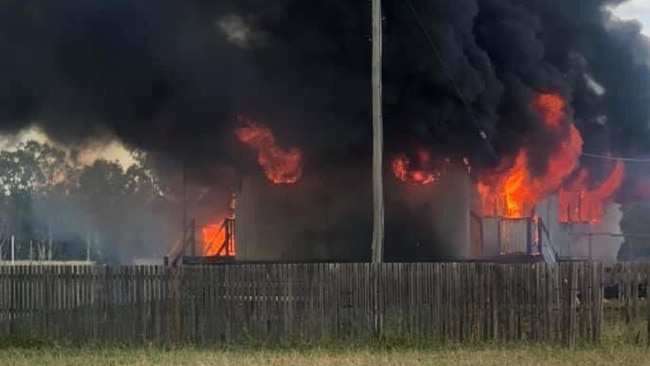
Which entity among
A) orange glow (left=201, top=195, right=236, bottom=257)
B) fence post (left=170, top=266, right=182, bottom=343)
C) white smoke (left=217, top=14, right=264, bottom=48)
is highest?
white smoke (left=217, top=14, right=264, bottom=48)

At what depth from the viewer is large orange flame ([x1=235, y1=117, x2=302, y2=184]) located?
2711 cm

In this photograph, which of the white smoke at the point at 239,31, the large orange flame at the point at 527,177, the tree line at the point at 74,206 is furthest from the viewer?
the tree line at the point at 74,206

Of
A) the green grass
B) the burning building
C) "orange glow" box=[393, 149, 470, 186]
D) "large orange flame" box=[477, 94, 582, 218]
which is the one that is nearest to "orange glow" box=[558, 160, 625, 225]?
"large orange flame" box=[477, 94, 582, 218]

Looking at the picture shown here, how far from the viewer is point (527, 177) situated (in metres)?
29.6

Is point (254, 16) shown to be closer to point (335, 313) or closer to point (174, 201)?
point (174, 201)

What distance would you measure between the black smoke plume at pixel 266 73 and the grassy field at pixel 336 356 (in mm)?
10942

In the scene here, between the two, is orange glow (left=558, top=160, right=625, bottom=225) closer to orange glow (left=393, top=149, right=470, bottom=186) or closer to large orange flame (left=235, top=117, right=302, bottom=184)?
orange glow (left=393, top=149, right=470, bottom=186)

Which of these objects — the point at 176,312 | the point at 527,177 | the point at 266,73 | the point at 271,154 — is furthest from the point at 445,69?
the point at 176,312

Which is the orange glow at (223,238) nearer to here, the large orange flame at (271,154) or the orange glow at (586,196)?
the large orange flame at (271,154)

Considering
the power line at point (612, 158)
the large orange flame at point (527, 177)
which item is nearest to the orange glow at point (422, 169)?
the large orange flame at point (527, 177)

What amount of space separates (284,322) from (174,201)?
1821 cm

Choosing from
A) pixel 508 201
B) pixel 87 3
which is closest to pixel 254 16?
pixel 87 3

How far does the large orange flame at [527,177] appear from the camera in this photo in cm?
2884

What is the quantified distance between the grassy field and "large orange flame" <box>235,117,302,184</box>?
38.9 ft
